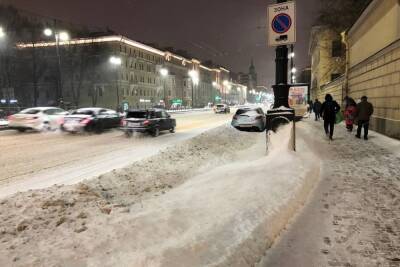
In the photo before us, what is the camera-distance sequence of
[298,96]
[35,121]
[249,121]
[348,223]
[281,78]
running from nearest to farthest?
[348,223]
[281,78]
[35,121]
[249,121]
[298,96]

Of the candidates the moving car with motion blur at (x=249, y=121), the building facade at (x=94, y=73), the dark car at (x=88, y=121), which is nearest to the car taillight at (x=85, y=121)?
the dark car at (x=88, y=121)

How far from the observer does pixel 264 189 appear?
5.91 meters

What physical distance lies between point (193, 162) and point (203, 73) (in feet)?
399

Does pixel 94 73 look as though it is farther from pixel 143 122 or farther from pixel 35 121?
pixel 143 122

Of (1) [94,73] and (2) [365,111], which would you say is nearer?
(2) [365,111]

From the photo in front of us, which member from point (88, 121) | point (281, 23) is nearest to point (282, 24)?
point (281, 23)

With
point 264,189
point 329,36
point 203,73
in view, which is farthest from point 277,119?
point 203,73

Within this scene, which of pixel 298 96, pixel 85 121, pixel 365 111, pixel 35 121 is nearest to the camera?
pixel 365 111

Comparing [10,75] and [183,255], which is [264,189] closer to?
[183,255]

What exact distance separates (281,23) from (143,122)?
9962 mm

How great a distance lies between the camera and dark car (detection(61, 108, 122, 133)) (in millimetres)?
19109

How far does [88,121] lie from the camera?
63.1 feet

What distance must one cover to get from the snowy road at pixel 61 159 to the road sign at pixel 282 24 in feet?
17.8

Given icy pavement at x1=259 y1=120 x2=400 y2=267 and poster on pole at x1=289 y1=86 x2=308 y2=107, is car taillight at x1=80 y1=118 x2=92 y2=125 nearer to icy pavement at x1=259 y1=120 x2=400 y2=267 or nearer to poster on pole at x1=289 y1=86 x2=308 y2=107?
icy pavement at x1=259 y1=120 x2=400 y2=267
